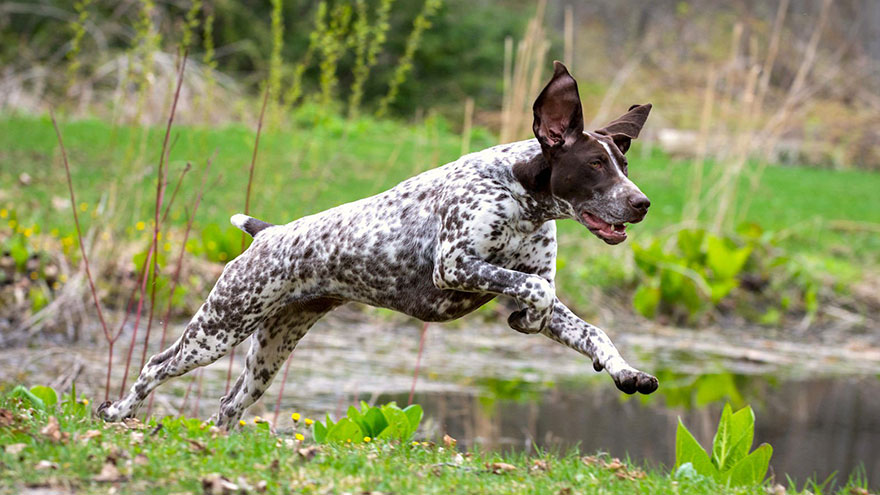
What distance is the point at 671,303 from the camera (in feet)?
40.8

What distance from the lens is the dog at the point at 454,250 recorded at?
4797mm

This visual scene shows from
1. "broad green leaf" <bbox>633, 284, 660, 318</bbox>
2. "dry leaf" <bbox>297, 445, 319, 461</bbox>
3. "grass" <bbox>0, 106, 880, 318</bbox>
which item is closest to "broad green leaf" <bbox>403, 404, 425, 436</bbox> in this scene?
"dry leaf" <bbox>297, 445, 319, 461</bbox>

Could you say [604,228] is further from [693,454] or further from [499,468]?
[693,454]

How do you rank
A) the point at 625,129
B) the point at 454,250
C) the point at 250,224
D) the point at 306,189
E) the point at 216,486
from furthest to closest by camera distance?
the point at 306,189, the point at 250,224, the point at 625,129, the point at 454,250, the point at 216,486

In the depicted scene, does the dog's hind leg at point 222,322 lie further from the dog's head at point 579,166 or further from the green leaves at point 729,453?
the green leaves at point 729,453

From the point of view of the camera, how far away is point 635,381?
4.65 metres

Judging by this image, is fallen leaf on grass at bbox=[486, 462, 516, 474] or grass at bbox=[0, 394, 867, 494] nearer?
grass at bbox=[0, 394, 867, 494]

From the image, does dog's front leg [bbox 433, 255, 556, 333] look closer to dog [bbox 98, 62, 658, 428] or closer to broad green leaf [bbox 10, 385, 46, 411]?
dog [bbox 98, 62, 658, 428]

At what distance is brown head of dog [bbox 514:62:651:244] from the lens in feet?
15.6

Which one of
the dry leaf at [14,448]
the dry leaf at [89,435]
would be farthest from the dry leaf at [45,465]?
the dry leaf at [89,435]

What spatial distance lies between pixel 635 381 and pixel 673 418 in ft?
14.6

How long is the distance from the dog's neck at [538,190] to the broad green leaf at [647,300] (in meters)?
7.50

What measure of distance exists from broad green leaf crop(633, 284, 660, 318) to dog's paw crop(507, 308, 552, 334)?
7.53 meters

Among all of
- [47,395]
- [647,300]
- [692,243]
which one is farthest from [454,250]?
[692,243]
